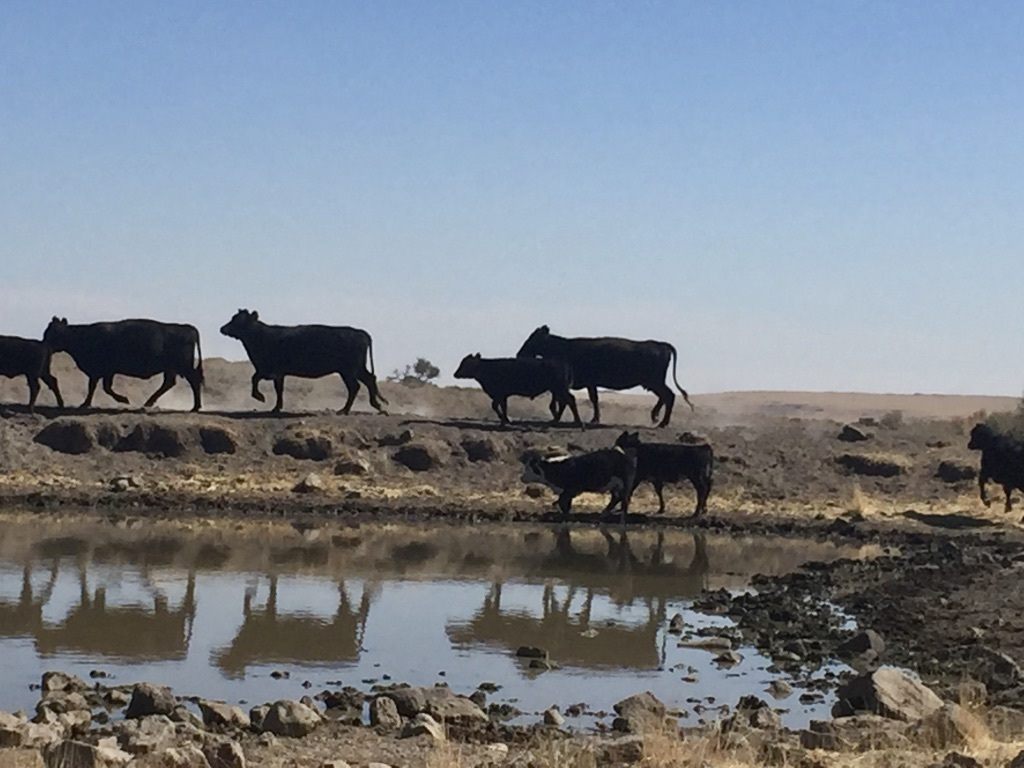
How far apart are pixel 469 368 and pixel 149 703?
25.5 metres

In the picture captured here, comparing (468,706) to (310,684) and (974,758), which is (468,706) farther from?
(974,758)

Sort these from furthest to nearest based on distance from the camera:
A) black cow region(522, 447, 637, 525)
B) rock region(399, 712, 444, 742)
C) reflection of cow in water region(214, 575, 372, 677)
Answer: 1. black cow region(522, 447, 637, 525)
2. reflection of cow in water region(214, 575, 372, 677)
3. rock region(399, 712, 444, 742)

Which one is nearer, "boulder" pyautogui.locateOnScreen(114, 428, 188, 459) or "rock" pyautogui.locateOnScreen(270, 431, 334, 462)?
"boulder" pyautogui.locateOnScreen(114, 428, 188, 459)

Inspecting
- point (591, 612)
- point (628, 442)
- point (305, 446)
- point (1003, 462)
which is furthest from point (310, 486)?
point (591, 612)

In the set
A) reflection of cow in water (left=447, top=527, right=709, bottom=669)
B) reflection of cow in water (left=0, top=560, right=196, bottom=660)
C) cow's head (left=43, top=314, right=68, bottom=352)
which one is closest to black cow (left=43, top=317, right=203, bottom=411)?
cow's head (left=43, top=314, right=68, bottom=352)

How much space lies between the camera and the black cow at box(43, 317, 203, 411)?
36.3 meters

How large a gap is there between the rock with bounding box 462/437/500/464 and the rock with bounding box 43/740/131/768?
23.9m

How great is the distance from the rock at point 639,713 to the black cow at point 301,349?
24.6 meters

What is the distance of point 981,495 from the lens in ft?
101

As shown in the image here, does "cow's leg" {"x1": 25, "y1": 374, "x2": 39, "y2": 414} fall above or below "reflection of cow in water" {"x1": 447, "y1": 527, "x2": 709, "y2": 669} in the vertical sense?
above

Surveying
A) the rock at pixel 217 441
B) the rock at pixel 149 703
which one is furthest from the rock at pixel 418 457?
the rock at pixel 149 703

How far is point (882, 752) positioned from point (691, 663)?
5.09 metres

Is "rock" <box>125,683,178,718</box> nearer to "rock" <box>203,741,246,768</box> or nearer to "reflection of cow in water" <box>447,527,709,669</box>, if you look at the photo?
"rock" <box>203,741,246,768</box>

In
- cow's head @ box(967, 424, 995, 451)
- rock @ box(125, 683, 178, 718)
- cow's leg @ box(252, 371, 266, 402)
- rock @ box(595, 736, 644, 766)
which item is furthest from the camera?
cow's leg @ box(252, 371, 266, 402)
